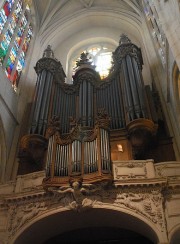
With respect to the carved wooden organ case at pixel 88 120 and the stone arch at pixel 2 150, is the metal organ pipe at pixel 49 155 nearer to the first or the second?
A: the carved wooden organ case at pixel 88 120

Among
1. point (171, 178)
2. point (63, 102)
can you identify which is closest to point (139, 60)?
point (63, 102)

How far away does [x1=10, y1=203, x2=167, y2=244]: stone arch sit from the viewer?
7375 mm

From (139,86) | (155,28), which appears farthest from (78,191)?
(155,28)

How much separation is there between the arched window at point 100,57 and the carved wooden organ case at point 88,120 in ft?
5.75

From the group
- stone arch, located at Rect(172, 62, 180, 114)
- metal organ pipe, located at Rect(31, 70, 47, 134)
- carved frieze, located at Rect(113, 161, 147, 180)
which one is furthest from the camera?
metal organ pipe, located at Rect(31, 70, 47, 134)

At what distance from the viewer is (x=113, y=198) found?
298 inches

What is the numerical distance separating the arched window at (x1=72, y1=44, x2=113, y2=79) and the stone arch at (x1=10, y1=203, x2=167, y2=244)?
8.05 m

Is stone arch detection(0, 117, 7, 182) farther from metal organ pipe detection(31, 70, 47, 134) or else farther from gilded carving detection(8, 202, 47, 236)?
gilded carving detection(8, 202, 47, 236)

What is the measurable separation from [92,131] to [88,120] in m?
1.81

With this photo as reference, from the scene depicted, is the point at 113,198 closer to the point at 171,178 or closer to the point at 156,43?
the point at 171,178

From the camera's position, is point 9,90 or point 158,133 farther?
point 9,90

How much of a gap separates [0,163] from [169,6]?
7.28 metres

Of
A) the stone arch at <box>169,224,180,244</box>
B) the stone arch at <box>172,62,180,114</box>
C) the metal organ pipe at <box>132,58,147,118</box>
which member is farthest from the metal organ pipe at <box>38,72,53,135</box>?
the stone arch at <box>169,224,180,244</box>

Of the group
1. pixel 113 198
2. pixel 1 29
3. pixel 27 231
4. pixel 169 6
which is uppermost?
pixel 1 29
